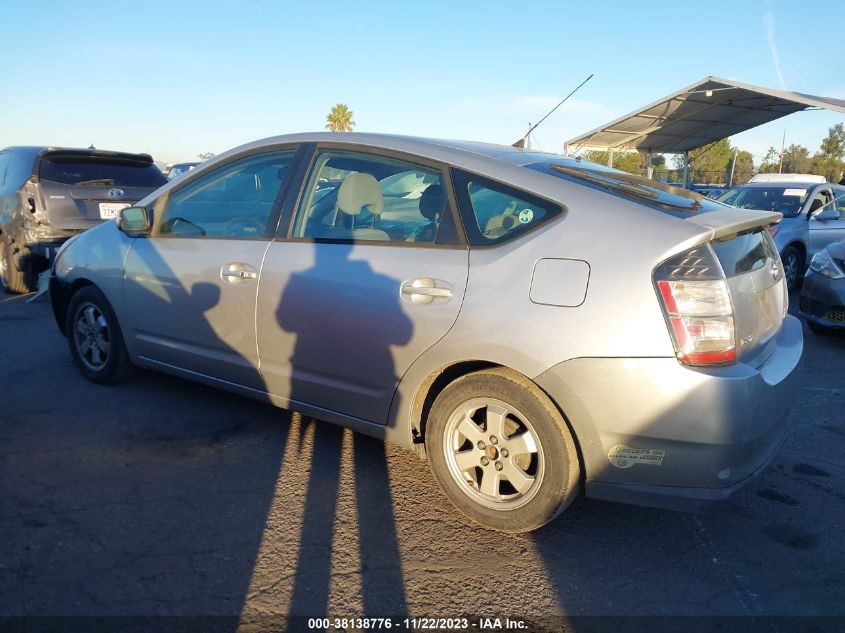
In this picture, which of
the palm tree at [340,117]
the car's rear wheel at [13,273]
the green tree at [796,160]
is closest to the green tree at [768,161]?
the green tree at [796,160]

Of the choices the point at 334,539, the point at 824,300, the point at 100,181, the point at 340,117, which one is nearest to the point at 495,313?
the point at 334,539

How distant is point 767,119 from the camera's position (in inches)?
791

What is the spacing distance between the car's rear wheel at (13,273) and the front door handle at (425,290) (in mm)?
6471

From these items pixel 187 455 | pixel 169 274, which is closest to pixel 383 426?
pixel 187 455

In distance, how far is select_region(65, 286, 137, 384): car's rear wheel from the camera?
435 centimetres

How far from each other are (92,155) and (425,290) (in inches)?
247

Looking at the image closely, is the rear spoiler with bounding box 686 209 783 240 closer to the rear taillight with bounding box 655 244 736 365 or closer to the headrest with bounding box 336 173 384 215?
the rear taillight with bounding box 655 244 736 365

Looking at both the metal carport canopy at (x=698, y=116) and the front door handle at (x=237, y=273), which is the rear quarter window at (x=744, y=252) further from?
the metal carport canopy at (x=698, y=116)

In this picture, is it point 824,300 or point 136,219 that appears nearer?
point 136,219

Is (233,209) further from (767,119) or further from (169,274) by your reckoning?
(767,119)

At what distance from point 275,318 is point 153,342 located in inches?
45.7

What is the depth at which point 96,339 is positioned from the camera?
449cm

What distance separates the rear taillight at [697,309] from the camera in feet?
7.88

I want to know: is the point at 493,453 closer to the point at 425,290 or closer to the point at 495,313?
the point at 495,313
